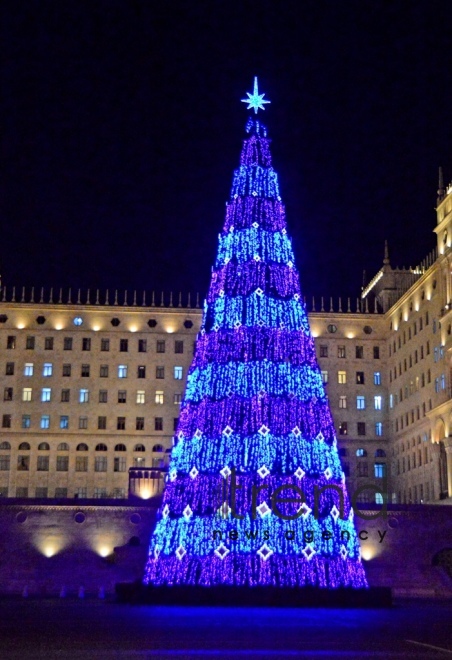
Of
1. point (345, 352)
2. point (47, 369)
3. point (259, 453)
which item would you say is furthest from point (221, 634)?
point (345, 352)

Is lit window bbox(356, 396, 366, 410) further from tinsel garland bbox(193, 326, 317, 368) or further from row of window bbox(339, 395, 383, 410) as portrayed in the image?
tinsel garland bbox(193, 326, 317, 368)

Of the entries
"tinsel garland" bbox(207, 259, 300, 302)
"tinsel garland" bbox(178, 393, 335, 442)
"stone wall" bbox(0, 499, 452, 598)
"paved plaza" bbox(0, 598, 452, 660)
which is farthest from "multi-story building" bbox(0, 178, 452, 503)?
"paved plaza" bbox(0, 598, 452, 660)

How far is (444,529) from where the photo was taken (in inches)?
2144

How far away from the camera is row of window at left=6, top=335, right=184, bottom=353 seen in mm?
87688

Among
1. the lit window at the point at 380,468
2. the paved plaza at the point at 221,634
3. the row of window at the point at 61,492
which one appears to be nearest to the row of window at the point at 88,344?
the row of window at the point at 61,492

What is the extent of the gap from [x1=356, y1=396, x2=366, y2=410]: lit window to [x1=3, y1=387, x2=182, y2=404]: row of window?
16536mm

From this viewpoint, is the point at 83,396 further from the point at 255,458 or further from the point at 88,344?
the point at 255,458

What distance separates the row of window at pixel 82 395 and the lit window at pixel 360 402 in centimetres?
1654

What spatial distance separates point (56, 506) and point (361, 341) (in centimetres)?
→ 4354

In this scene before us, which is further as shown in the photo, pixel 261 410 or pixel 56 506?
pixel 56 506

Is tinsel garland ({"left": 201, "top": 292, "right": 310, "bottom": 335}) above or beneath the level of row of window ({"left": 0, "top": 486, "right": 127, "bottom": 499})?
above

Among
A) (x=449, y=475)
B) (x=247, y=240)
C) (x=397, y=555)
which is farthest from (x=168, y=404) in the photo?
(x=247, y=240)

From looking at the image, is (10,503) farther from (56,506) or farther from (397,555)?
(397,555)

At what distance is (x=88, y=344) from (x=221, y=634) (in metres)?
68.1
